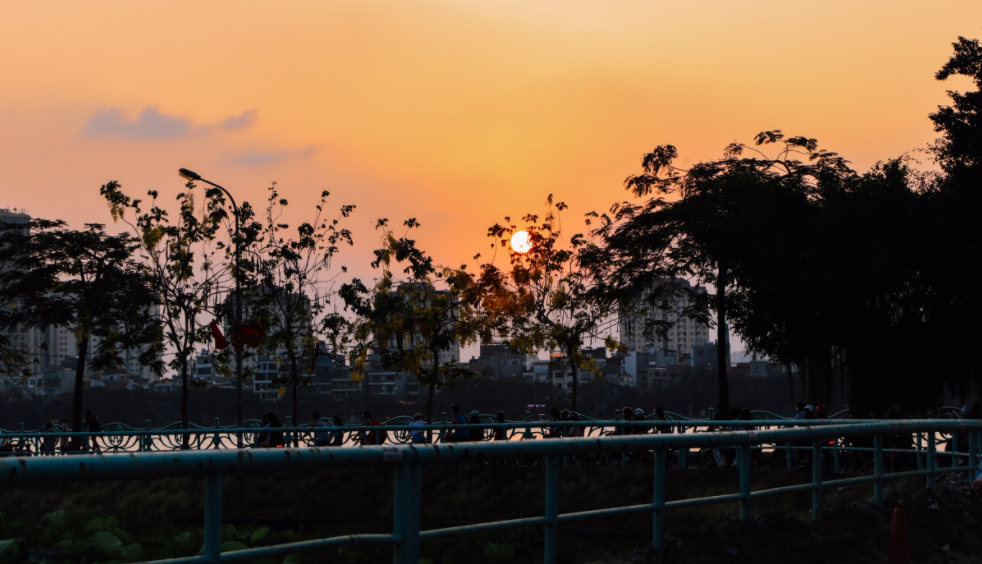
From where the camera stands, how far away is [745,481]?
301 inches

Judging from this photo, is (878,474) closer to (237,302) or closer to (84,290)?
(237,302)

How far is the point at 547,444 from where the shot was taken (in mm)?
5402

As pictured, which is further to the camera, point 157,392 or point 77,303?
point 157,392

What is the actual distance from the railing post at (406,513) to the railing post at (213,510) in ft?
3.05

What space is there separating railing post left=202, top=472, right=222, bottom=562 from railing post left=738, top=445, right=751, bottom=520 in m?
4.49

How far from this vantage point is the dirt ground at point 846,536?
7.21m

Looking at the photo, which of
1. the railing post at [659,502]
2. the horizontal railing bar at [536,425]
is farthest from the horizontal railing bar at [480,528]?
the horizontal railing bar at [536,425]

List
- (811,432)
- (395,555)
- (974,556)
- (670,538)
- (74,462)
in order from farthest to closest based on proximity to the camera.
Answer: (974,556)
(811,432)
(670,538)
(395,555)
(74,462)

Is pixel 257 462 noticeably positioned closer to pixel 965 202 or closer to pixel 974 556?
pixel 974 556

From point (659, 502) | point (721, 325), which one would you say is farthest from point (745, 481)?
point (721, 325)

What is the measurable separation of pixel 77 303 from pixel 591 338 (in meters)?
20.0

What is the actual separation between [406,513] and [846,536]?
5.04 m

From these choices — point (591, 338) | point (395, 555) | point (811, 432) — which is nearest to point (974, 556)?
point (811, 432)

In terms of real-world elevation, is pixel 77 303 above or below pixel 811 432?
above
